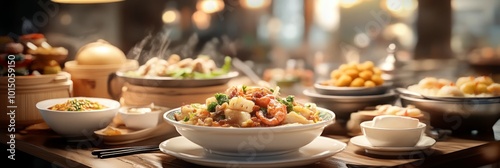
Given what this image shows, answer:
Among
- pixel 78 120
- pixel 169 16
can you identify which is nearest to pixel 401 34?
pixel 169 16

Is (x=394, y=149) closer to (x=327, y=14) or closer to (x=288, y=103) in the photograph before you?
(x=288, y=103)

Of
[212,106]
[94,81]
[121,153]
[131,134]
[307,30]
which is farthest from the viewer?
[307,30]

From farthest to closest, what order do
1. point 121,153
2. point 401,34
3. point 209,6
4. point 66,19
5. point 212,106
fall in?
1. point 401,34
2. point 209,6
3. point 66,19
4. point 121,153
5. point 212,106

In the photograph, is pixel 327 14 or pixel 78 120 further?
pixel 327 14

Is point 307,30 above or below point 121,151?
above

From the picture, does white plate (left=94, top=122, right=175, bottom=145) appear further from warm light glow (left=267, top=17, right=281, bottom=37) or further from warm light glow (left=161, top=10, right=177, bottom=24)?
warm light glow (left=267, top=17, right=281, bottom=37)

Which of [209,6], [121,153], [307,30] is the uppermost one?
[209,6]

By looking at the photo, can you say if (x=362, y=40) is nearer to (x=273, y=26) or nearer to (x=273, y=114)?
(x=273, y=26)

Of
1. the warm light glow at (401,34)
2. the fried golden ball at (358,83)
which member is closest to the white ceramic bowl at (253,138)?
the fried golden ball at (358,83)
